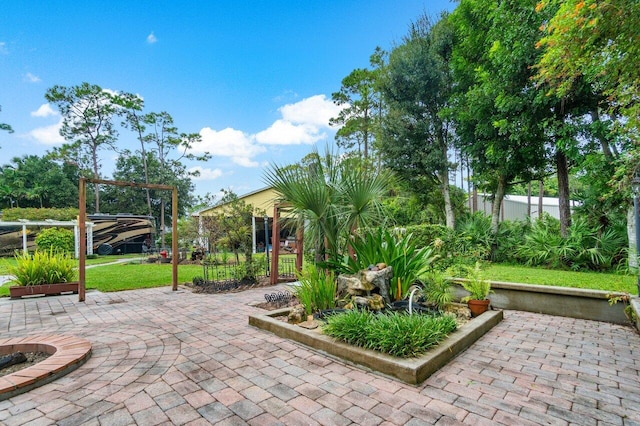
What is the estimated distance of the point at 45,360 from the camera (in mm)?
2902

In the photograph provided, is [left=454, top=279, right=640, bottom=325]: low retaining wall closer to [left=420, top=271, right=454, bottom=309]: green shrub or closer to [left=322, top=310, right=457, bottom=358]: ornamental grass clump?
[left=420, top=271, right=454, bottom=309]: green shrub

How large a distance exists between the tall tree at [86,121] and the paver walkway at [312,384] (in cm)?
2186

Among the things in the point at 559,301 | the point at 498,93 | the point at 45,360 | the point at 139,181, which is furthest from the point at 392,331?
the point at 139,181

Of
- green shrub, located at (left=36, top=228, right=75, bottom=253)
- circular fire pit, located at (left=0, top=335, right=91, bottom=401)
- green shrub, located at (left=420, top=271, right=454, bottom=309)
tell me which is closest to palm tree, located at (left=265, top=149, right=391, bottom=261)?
green shrub, located at (left=420, top=271, right=454, bottom=309)

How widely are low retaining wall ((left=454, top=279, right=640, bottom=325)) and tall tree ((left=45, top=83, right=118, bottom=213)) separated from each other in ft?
81.3

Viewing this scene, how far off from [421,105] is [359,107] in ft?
23.8

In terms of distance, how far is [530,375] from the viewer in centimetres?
271

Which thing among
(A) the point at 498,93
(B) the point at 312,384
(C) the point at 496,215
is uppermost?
(A) the point at 498,93

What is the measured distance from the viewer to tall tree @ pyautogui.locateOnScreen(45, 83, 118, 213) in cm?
2034

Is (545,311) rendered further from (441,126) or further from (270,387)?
(441,126)

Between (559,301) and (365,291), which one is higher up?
(365,291)

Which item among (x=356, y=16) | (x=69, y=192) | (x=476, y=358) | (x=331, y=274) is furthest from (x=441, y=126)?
(x=69, y=192)

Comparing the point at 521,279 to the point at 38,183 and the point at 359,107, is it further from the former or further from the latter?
the point at 38,183

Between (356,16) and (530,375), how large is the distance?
1076cm
